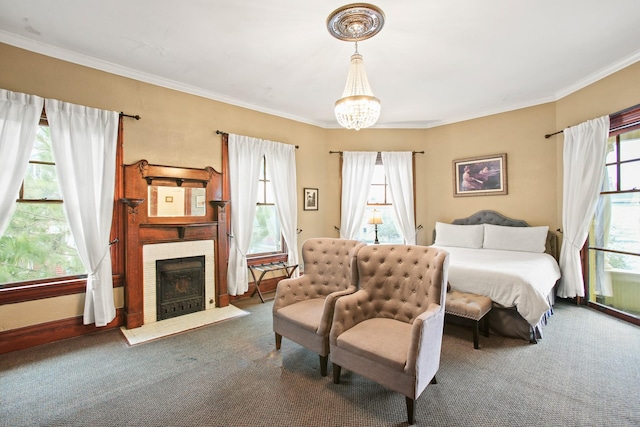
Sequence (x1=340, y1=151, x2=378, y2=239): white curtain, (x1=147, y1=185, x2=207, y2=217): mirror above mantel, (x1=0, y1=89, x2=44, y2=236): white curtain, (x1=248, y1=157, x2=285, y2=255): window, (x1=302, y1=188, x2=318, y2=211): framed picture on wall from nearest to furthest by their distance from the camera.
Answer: (x1=0, y1=89, x2=44, y2=236): white curtain, (x1=147, y1=185, x2=207, y2=217): mirror above mantel, (x1=248, y1=157, x2=285, y2=255): window, (x1=302, y1=188, x2=318, y2=211): framed picture on wall, (x1=340, y1=151, x2=378, y2=239): white curtain

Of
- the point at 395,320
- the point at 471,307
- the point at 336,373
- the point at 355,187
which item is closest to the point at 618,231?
the point at 471,307

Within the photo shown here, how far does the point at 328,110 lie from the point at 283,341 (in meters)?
3.70

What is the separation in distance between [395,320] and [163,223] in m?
2.99

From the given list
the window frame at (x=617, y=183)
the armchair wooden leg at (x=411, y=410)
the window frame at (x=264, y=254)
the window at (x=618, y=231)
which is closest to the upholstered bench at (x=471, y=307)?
the armchair wooden leg at (x=411, y=410)

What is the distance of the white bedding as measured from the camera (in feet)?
9.73

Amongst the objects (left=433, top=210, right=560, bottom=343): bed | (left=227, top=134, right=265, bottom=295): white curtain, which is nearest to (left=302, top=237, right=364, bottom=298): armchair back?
(left=433, top=210, right=560, bottom=343): bed

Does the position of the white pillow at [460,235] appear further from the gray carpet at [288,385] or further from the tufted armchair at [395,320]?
the tufted armchair at [395,320]

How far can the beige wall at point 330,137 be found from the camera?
3.21m

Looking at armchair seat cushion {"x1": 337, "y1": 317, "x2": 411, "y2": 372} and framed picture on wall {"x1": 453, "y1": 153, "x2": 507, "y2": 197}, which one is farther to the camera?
framed picture on wall {"x1": 453, "y1": 153, "x2": 507, "y2": 197}

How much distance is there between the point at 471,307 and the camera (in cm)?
296

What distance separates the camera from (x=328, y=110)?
199 inches

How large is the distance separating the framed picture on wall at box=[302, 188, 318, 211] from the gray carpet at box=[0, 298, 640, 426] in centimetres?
274

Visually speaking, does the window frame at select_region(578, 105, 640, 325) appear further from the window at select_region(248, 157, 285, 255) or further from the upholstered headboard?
the window at select_region(248, 157, 285, 255)

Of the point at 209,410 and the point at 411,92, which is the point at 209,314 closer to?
the point at 209,410
